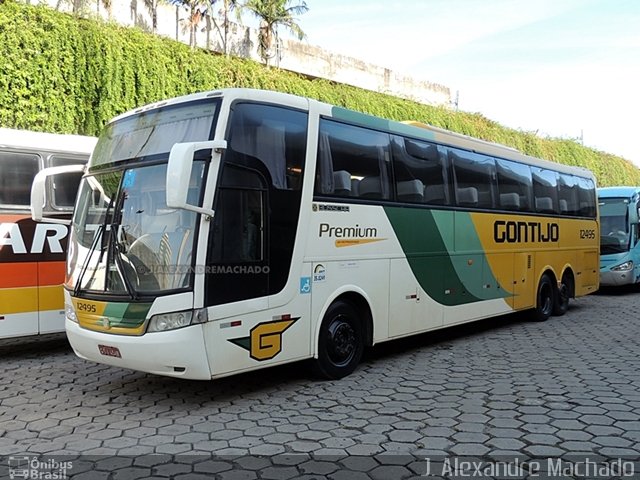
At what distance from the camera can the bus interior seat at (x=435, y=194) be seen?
8.30m

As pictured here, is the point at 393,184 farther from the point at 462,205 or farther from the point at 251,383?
Answer: the point at 251,383

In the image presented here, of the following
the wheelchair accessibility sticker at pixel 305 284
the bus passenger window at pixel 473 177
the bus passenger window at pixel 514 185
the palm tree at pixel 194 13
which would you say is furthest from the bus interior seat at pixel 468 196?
the palm tree at pixel 194 13

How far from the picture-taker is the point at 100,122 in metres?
13.8

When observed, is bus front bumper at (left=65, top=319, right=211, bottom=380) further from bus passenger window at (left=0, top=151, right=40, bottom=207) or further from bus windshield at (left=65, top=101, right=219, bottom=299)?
bus passenger window at (left=0, top=151, right=40, bottom=207)

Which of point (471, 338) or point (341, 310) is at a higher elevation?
point (341, 310)

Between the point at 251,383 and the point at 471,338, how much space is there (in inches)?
174

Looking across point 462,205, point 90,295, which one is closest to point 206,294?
point 90,295

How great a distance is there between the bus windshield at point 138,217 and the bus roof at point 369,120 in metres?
0.15

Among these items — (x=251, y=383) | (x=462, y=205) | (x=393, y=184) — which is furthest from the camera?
(x=462, y=205)

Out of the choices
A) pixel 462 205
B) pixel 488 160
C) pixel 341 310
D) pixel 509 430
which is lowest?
pixel 509 430

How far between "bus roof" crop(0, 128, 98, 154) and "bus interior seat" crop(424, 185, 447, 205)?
199 inches

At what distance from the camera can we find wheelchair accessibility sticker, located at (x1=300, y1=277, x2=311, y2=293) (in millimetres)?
6309

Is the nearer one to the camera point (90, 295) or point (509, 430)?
point (509, 430)

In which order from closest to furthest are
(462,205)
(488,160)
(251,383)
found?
(251,383)
(462,205)
(488,160)
